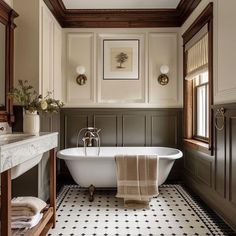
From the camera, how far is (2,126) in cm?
221

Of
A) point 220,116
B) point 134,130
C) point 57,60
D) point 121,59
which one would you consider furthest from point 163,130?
point 57,60

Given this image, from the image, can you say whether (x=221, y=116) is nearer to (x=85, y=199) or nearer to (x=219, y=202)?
(x=219, y=202)

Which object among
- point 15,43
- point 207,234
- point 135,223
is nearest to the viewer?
point 207,234

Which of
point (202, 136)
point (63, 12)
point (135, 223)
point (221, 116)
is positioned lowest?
point (135, 223)

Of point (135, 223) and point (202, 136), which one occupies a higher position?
point (202, 136)

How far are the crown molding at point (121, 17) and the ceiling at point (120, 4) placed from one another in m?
0.06

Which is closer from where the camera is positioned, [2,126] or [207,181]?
[2,126]

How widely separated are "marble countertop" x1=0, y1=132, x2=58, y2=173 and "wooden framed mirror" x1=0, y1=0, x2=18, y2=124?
1.86ft

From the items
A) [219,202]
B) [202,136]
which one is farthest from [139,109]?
[219,202]

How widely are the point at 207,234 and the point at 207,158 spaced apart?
83cm

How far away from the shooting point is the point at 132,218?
2279mm

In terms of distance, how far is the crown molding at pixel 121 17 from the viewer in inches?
129

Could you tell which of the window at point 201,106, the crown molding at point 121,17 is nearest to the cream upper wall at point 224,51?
the window at point 201,106

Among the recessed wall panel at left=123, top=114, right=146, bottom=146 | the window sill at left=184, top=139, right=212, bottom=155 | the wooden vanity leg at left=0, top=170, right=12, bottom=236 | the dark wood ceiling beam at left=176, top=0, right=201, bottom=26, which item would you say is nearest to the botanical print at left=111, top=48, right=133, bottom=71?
the recessed wall panel at left=123, top=114, right=146, bottom=146
